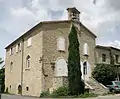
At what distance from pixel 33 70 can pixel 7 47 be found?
48.8 ft

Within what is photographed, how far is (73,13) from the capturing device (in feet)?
120

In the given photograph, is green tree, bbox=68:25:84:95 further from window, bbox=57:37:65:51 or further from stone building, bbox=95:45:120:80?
stone building, bbox=95:45:120:80

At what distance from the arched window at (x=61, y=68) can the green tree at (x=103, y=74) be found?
500 centimetres

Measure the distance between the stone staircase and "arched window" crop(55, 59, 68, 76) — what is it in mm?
3232

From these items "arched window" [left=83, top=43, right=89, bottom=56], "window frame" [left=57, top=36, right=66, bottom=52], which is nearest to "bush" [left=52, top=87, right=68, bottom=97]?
"window frame" [left=57, top=36, right=66, bottom=52]

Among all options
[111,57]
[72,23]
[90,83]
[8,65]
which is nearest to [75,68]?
[90,83]

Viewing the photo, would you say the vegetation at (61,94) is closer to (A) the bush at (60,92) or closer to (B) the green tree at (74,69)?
(A) the bush at (60,92)

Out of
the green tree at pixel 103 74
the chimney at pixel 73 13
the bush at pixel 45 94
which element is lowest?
the bush at pixel 45 94

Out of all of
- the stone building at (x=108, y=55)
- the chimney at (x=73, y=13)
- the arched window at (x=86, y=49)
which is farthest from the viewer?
the stone building at (x=108, y=55)

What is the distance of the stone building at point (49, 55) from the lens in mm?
33438

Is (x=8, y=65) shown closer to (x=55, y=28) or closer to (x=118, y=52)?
(x=55, y=28)

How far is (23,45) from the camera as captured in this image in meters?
39.4

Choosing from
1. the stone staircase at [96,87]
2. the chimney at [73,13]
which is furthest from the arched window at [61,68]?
the chimney at [73,13]

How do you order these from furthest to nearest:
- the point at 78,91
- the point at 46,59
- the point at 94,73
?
the point at 94,73 → the point at 46,59 → the point at 78,91
